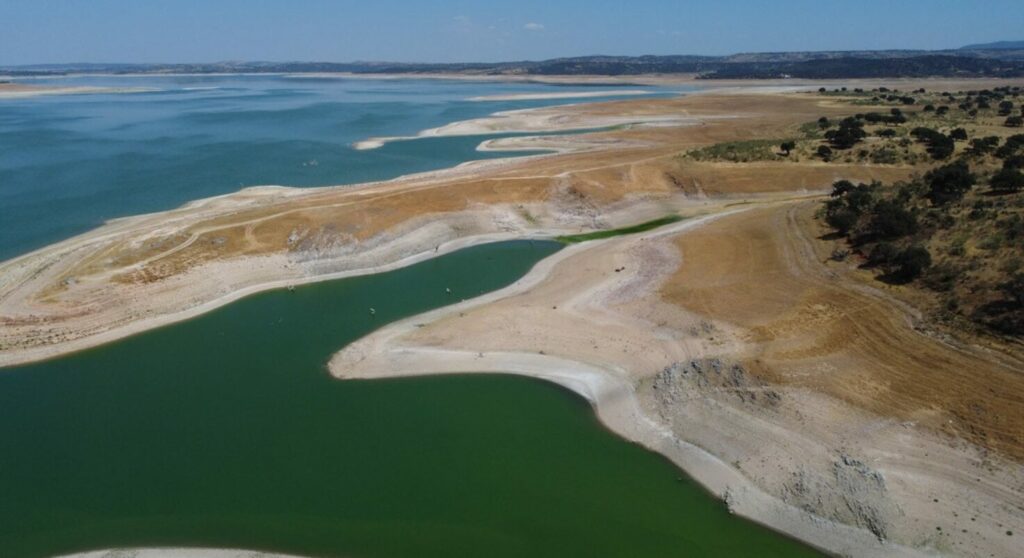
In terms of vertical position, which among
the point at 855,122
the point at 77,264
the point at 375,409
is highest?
the point at 855,122

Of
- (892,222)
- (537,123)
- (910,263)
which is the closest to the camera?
(910,263)

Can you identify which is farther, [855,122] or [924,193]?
[855,122]

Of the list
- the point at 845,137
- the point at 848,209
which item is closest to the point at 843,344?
the point at 848,209

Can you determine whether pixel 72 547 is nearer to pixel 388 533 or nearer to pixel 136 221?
pixel 388 533

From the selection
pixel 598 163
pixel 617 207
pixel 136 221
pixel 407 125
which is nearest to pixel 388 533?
pixel 617 207

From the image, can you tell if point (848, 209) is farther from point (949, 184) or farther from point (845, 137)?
point (845, 137)

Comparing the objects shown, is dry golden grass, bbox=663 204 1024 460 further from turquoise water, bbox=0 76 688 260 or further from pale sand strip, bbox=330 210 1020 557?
turquoise water, bbox=0 76 688 260
